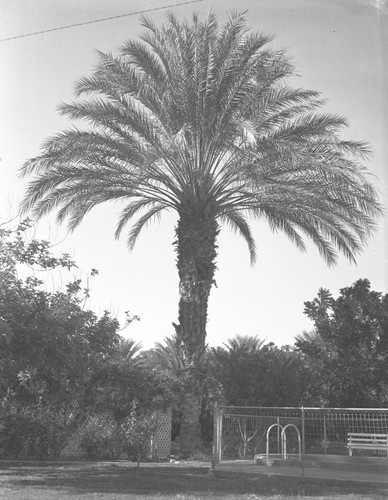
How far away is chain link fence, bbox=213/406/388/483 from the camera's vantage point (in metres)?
14.0

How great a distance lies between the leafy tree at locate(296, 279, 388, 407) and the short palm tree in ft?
17.6

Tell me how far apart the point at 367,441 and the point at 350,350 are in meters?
9.33

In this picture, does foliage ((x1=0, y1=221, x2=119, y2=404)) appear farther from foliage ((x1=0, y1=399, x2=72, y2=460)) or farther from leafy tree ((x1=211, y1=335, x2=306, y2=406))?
leafy tree ((x1=211, y1=335, x2=306, y2=406))

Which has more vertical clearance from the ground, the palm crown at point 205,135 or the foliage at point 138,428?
the palm crown at point 205,135

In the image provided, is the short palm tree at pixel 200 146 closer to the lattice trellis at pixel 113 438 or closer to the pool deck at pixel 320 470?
the lattice trellis at pixel 113 438

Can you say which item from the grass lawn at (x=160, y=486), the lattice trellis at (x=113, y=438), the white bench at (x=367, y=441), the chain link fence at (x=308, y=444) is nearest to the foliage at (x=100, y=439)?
the lattice trellis at (x=113, y=438)

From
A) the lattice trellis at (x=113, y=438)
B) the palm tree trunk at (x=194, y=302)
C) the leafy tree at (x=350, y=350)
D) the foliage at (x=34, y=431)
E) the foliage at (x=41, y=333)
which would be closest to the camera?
the foliage at (x=41, y=333)

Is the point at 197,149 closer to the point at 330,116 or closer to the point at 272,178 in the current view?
the point at 272,178

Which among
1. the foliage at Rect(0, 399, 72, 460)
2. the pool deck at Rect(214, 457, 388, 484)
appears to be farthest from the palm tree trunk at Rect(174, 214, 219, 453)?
the pool deck at Rect(214, 457, 388, 484)

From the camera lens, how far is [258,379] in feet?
78.6

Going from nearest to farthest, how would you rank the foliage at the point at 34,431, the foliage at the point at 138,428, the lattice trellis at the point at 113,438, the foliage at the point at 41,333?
the foliage at the point at 41,333 → the foliage at the point at 138,428 → the foliage at the point at 34,431 → the lattice trellis at the point at 113,438

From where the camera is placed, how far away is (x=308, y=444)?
1551cm

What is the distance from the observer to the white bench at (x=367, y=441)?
1423 centimetres

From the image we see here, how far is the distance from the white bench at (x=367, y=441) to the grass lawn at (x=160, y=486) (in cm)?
139
